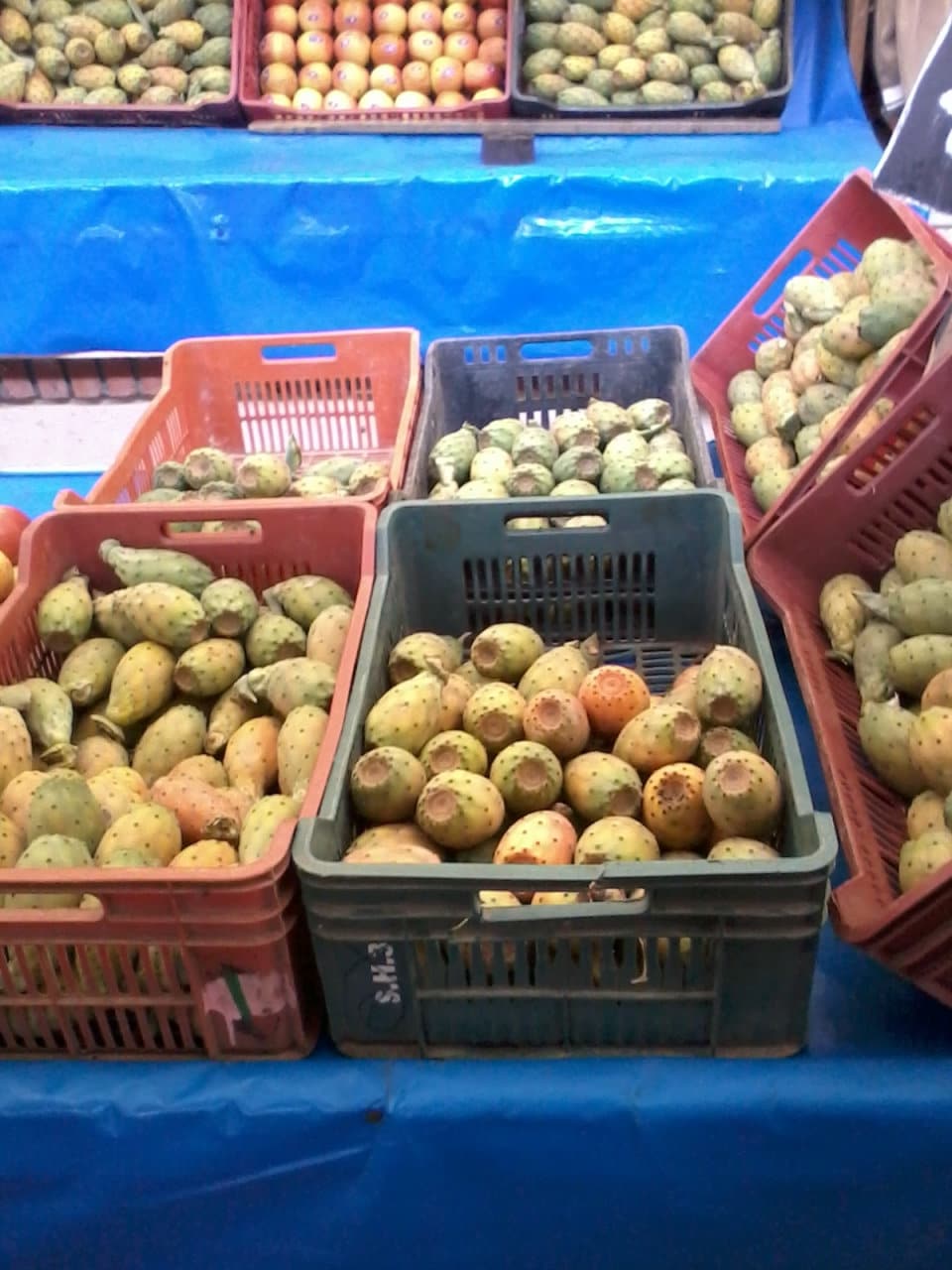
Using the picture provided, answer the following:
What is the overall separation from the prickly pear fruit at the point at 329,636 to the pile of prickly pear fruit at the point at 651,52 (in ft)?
6.11

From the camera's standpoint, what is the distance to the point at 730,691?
3.38ft

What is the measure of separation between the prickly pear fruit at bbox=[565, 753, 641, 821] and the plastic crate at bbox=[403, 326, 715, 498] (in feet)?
3.05

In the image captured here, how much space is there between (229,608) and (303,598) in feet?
0.29

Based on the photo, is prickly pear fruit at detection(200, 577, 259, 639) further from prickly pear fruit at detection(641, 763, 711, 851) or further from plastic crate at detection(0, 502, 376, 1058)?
prickly pear fruit at detection(641, 763, 711, 851)

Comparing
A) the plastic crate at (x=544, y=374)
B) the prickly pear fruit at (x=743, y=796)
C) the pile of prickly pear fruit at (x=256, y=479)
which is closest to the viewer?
the prickly pear fruit at (x=743, y=796)

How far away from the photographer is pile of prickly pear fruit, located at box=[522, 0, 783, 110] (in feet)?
8.63

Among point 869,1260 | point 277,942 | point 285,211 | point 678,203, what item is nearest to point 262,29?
point 285,211

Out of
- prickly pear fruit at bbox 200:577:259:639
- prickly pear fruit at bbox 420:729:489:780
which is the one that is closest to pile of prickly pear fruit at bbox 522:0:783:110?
prickly pear fruit at bbox 200:577:259:639

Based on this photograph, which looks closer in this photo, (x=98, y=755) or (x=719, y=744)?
(x=719, y=744)

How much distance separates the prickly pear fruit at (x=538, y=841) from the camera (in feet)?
2.97

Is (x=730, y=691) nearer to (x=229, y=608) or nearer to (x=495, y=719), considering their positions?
(x=495, y=719)

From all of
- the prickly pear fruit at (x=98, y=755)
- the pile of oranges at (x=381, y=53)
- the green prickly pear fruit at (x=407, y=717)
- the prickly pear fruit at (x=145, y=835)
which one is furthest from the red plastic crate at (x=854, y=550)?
the pile of oranges at (x=381, y=53)

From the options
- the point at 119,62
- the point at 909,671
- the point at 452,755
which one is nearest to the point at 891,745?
the point at 909,671

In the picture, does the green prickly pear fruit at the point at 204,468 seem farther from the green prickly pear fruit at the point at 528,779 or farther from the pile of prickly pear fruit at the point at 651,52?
the pile of prickly pear fruit at the point at 651,52
